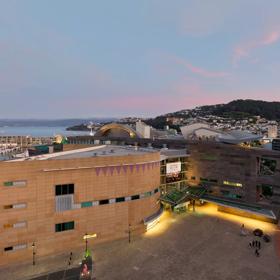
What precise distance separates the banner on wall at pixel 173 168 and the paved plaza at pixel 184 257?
12.4m

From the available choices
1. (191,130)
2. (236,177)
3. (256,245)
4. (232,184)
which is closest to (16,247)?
(256,245)

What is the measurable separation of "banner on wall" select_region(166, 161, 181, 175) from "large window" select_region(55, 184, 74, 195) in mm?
23849

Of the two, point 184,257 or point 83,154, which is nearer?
point 184,257

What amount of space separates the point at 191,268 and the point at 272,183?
26222 millimetres

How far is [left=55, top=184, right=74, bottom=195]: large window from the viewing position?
3453 centimetres

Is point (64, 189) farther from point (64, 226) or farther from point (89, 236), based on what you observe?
point (89, 236)

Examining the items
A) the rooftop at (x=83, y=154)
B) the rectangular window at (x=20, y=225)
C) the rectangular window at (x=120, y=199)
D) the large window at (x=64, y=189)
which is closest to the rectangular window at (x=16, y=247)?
the rectangular window at (x=20, y=225)

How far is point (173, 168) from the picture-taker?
175 feet

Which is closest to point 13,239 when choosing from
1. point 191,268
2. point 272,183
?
point 191,268

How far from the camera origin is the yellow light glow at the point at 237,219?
4375 cm

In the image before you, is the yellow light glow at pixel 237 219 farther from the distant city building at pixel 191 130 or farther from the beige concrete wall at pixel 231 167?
the distant city building at pixel 191 130

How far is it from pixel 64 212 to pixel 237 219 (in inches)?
1332

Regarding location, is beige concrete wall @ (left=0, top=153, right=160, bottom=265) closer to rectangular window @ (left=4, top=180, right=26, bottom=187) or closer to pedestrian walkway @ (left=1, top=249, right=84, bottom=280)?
rectangular window @ (left=4, top=180, right=26, bottom=187)

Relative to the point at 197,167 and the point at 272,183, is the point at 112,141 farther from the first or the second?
the point at 272,183
